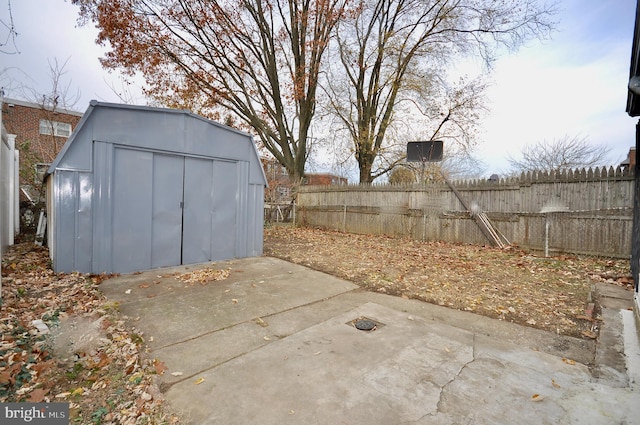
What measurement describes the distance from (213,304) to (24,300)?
7.93 feet

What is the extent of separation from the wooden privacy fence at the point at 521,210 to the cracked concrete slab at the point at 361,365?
5578mm

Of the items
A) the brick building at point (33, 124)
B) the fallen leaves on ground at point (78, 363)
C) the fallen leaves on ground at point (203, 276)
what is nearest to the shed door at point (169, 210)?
the fallen leaves on ground at point (203, 276)

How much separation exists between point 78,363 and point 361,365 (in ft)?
8.12

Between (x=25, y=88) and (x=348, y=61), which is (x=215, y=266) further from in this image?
(x=348, y=61)

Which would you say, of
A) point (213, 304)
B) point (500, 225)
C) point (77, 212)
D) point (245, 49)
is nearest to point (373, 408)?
point (213, 304)

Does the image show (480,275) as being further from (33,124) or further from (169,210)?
(33,124)

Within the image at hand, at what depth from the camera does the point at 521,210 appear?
312 inches

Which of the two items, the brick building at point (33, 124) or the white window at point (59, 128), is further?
the white window at point (59, 128)

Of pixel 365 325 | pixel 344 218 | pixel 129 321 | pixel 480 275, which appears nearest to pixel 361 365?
pixel 365 325

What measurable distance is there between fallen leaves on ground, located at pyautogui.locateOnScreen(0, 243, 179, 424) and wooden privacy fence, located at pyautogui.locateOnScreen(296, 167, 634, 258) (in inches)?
352

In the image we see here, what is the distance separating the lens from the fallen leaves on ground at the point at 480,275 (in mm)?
3773

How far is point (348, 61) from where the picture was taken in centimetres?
1502

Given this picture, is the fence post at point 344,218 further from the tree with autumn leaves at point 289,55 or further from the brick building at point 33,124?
the brick building at point 33,124

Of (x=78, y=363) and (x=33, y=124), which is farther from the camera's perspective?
(x=33, y=124)
